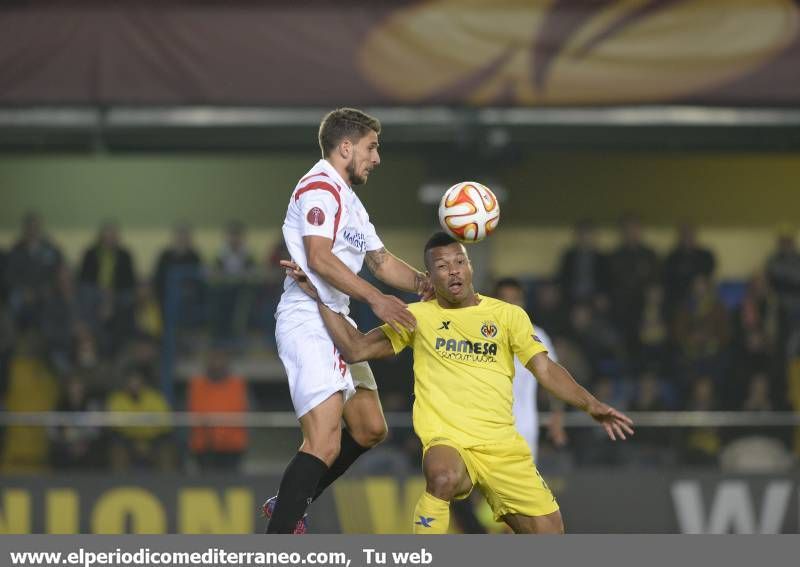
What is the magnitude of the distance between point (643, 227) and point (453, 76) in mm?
4106

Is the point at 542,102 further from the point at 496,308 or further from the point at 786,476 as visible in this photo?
the point at 496,308

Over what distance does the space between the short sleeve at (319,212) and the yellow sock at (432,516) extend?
1.22 metres

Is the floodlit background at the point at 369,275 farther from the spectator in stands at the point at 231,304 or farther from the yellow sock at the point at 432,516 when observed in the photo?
the yellow sock at the point at 432,516

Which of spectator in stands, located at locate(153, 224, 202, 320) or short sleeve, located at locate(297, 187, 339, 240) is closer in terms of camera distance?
short sleeve, located at locate(297, 187, 339, 240)

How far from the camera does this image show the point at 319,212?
621 centimetres

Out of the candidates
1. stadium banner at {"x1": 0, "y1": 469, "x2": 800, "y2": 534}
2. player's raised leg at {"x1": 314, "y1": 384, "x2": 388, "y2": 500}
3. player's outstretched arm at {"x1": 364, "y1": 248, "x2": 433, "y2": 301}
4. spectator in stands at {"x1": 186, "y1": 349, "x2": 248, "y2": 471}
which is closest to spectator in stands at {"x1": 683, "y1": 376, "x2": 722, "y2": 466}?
stadium banner at {"x1": 0, "y1": 469, "x2": 800, "y2": 534}

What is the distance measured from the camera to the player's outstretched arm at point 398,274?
6570mm

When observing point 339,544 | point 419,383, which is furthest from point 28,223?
point 339,544

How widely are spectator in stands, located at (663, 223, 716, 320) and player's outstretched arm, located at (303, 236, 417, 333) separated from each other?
7.37 m

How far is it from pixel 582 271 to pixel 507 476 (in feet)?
23.7

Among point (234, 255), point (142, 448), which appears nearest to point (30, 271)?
point (234, 255)

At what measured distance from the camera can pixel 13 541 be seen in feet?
18.2

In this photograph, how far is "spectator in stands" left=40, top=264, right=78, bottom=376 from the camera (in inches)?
496

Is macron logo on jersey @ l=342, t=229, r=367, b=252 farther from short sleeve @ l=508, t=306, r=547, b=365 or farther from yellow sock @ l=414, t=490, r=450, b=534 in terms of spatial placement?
yellow sock @ l=414, t=490, r=450, b=534
